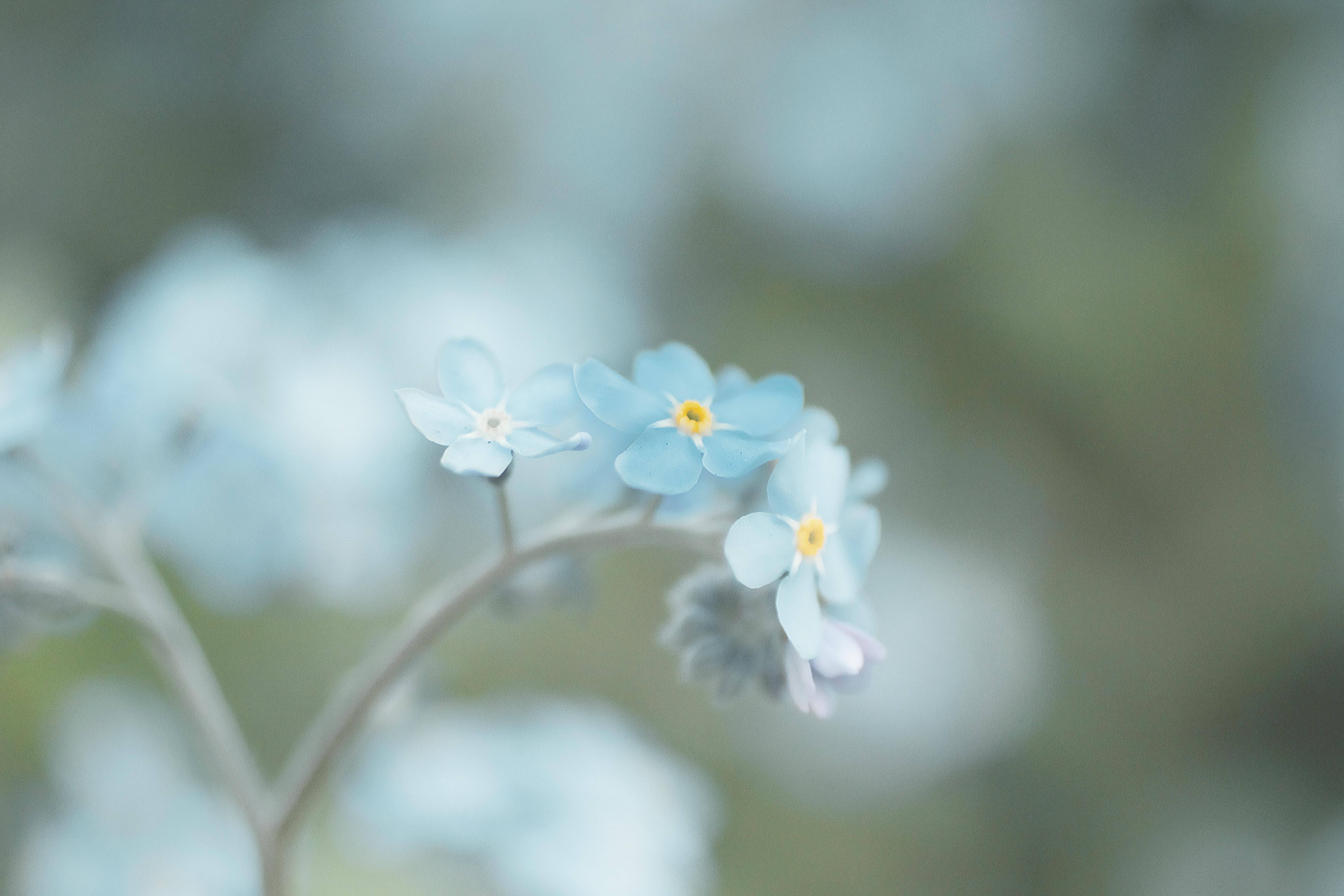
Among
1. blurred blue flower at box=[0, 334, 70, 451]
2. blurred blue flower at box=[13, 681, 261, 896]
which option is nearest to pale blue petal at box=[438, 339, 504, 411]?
blurred blue flower at box=[0, 334, 70, 451]

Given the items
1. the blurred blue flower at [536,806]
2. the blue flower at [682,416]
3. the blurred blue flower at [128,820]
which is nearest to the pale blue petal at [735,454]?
the blue flower at [682,416]

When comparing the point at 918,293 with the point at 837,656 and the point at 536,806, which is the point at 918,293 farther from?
the point at 837,656

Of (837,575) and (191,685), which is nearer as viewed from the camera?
(837,575)

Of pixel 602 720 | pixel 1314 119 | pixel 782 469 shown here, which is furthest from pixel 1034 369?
pixel 782 469

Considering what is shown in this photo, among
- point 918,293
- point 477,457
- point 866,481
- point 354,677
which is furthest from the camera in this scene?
point 918,293

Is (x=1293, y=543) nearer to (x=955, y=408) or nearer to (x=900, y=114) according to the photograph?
(x=955, y=408)

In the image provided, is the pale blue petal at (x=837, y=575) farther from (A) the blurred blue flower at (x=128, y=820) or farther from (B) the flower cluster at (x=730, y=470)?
(A) the blurred blue flower at (x=128, y=820)

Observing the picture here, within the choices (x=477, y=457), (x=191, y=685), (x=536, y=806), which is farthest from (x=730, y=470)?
(x=536, y=806)
